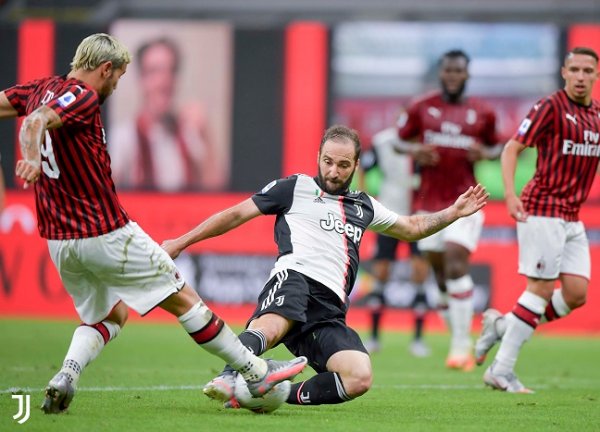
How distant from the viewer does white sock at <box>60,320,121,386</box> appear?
6.32 m

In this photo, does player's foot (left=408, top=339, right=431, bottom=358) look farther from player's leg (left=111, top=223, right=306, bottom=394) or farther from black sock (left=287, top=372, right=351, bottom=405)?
player's leg (left=111, top=223, right=306, bottom=394)

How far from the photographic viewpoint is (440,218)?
23.0 ft

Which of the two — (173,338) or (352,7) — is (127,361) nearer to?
(173,338)

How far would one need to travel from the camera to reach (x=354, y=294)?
1612 centimetres

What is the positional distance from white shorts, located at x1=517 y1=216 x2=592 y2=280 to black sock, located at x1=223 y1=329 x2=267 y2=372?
8.88 ft

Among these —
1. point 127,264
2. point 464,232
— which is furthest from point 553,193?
point 127,264

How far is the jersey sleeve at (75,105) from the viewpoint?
586 cm

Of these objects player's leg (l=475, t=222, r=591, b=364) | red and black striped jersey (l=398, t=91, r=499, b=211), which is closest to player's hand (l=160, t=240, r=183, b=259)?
player's leg (l=475, t=222, r=591, b=364)

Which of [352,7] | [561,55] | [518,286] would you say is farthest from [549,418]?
[352,7]

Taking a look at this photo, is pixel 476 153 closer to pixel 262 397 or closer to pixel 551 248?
pixel 551 248

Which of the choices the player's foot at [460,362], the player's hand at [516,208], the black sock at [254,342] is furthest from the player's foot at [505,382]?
the black sock at [254,342]

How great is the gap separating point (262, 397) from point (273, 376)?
0.72 ft

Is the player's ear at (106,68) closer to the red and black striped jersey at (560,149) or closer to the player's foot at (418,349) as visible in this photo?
the red and black striped jersey at (560,149)

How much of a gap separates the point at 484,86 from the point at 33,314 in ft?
22.8
